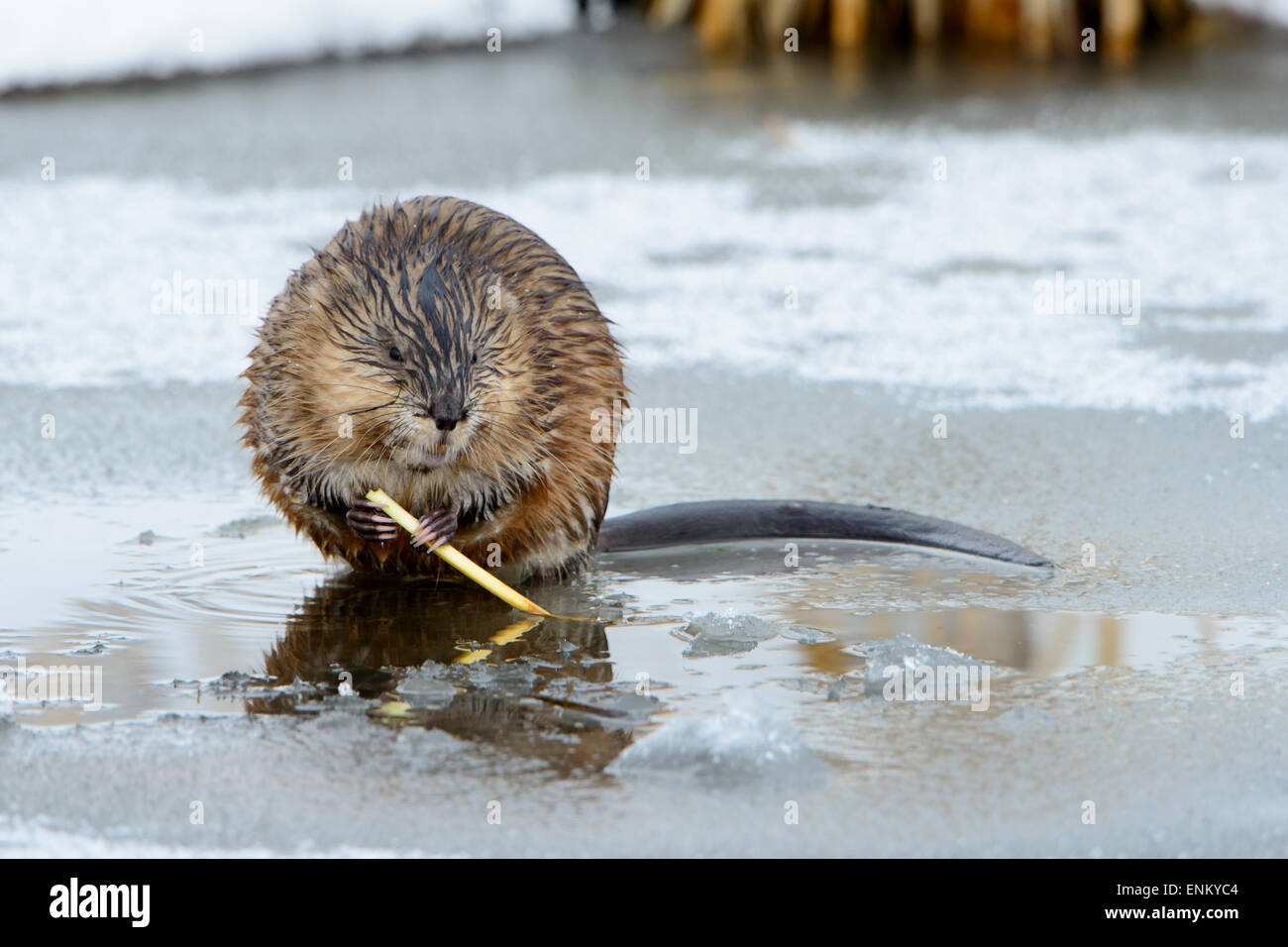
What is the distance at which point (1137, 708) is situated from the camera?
9.99ft

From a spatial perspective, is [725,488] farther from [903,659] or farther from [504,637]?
[903,659]

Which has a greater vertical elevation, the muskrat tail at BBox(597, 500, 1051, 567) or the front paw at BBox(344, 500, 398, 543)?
the front paw at BBox(344, 500, 398, 543)

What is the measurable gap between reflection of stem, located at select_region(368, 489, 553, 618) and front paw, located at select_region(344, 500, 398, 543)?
1cm

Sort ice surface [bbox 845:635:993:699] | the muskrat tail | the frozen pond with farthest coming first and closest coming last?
the muskrat tail < ice surface [bbox 845:635:993:699] < the frozen pond

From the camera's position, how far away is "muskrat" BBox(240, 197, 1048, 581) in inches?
140

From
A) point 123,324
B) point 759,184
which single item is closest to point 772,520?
point 123,324

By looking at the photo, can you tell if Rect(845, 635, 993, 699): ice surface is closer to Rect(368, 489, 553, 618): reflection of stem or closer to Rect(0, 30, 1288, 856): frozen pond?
Rect(0, 30, 1288, 856): frozen pond

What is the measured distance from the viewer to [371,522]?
371cm

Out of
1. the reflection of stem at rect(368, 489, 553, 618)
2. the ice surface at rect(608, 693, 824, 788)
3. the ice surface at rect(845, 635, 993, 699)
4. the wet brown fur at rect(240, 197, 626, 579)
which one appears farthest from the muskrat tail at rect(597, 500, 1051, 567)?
the ice surface at rect(608, 693, 824, 788)

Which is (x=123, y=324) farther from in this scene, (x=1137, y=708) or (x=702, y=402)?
(x=1137, y=708)

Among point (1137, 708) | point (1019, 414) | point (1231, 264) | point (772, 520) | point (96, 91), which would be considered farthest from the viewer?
point (96, 91)

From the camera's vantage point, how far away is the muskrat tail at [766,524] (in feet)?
13.1

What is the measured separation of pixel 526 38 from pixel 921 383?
249 inches
